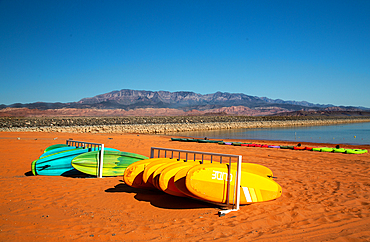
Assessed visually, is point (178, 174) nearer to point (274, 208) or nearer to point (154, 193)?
point (154, 193)

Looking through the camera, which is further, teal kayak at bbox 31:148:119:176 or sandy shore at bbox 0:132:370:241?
teal kayak at bbox 31:148:119:176

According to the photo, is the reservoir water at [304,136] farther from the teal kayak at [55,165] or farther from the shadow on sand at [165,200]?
the shadow on sand at [165,200]

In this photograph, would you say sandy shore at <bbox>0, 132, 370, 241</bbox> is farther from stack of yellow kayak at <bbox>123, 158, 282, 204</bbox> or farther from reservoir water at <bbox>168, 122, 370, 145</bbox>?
reservoir water at <bbox>168, 122, 370, 145</bbox>

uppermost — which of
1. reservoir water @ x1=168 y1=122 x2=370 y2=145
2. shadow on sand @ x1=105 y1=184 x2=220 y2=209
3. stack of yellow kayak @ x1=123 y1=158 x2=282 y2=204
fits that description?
stack of yellow kayak @ x1=123 y1=158 x2=282 y2=204

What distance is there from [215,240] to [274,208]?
1979mm

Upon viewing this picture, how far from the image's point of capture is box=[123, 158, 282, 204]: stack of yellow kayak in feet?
16.7

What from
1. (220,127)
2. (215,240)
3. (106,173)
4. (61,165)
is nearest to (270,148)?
(106,173)

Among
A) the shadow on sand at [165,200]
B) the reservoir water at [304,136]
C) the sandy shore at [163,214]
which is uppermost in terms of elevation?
the sandy shore at [163,214]

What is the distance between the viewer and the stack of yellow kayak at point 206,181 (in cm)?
509

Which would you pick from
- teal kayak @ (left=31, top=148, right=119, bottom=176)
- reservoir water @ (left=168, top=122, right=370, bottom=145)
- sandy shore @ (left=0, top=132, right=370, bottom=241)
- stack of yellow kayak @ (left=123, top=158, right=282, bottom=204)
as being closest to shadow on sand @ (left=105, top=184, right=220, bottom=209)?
sandy shore @ (left=0, top=132, right=370, bottom=241)

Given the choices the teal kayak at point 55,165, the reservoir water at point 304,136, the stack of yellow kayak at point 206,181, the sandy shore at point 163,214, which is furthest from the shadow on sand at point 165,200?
the reservoir water at point 304,136

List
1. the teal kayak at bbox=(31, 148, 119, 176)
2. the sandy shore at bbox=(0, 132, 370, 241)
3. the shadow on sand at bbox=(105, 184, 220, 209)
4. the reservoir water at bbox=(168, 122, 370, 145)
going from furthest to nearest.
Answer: the reservoir water at bbox=(168, 122, 370, 145), the teal kayak at bbox=(31, 148, 119, 176), the shadow on sand at bbox=(105, 184, 220, 209), the sandy shore at bbox=(0, 132, 370, 241)

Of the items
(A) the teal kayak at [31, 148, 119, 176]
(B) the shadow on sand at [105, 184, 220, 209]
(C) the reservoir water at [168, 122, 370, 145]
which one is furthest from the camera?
(C) the reservoir water at [168, 122, 370, 145]

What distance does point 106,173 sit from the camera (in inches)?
322
